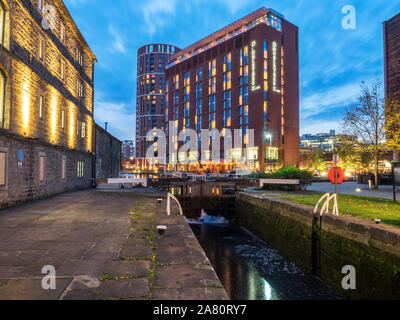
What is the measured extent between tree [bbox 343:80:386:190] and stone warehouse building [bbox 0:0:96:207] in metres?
24.0

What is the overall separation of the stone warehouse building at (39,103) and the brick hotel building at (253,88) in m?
42.3

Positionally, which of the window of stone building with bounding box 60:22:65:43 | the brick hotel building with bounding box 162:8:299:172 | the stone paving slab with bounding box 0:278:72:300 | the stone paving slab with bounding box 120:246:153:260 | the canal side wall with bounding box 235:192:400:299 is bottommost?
the canal side wall with bounding box 235:192:400:299

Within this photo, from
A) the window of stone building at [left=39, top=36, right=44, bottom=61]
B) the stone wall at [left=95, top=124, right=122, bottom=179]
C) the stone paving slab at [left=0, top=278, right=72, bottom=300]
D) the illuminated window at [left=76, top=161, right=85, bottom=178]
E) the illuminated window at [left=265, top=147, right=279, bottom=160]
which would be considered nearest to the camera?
the stone paving slab at [left=0, top=278, right=72, bottom=300]

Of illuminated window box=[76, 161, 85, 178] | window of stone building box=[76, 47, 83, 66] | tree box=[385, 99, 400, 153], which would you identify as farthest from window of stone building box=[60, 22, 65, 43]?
tree box=[385, 99, 400, 153]

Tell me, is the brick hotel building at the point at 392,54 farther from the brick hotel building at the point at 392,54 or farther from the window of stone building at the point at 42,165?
the window of stone building at the point at 42,165

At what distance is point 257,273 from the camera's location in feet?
29.0

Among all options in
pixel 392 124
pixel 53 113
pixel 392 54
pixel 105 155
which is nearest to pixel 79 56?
pixel 53 113

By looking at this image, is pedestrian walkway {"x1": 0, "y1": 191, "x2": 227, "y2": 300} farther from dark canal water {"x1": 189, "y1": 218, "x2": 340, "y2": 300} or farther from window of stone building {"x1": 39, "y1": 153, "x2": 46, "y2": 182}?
window of stone building {"x1": 39, "y1": 153, "x2": 46, "y2": 182}

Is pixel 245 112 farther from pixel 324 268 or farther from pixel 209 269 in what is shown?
pixel 209 269

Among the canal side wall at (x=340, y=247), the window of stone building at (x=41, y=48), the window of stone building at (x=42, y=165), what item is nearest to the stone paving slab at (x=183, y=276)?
the canal side wall at (x=340, y=247)

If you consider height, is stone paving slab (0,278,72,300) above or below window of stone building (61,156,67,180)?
below

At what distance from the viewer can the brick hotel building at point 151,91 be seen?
121938 millimetres

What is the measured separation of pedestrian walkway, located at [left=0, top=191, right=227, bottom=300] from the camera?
315 cm

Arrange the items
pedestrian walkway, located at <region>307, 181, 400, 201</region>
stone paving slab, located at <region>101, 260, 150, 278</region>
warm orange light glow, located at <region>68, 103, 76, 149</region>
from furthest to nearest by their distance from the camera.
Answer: warm orange light glow, located at <region>68, 103, 76, 149</region>
pedestrian walkway, located at <region>307, 181, 400, 201</region>
stone paving slab, located at <region>101, 260, 150, 278</region>
